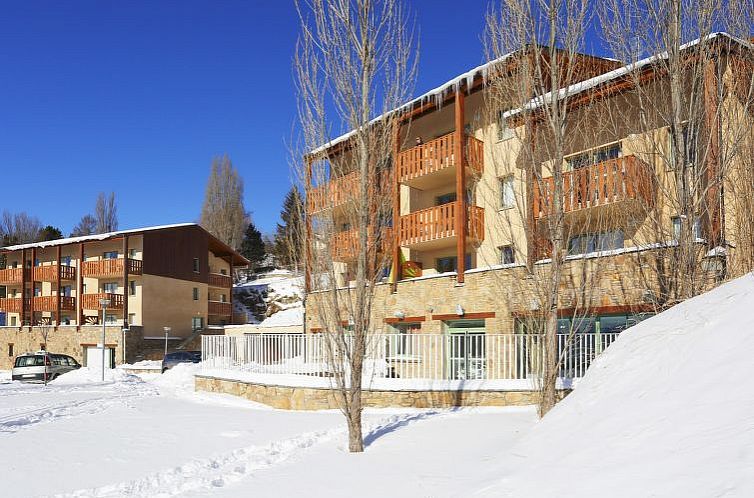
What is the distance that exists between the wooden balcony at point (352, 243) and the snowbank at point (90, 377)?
61.2 ft

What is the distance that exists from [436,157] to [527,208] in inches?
340

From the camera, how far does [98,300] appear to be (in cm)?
3725

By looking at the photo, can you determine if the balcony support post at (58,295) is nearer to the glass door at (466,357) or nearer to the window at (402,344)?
the window at (402,344)

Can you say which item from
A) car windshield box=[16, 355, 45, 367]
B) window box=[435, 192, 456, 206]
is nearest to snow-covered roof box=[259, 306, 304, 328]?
car windshield box=[16, 355, 45, 367]

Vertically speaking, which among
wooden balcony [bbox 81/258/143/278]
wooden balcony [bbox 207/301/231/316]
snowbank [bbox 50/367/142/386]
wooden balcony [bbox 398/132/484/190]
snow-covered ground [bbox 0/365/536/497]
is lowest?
snowbank [bbox 50/367/142/386]

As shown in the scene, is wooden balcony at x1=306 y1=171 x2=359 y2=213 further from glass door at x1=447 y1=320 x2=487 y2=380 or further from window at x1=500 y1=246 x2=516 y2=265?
window at x1=500 y1=246 x2=516 y2=265

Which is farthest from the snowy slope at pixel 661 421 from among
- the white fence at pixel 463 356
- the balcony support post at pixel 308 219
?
the balcony support post at pixel 308 219

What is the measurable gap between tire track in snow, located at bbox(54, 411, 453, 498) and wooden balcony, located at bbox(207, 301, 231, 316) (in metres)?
34.3

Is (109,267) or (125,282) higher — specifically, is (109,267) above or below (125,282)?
above

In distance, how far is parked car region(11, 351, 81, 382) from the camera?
1035 inches

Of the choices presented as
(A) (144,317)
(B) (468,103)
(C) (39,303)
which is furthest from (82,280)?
(B) (468,103)

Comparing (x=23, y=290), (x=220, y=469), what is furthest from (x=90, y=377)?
(x=220, y=469)

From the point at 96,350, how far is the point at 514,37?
3423cm

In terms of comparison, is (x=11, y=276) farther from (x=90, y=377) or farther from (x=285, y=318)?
(x=90, y=377)
